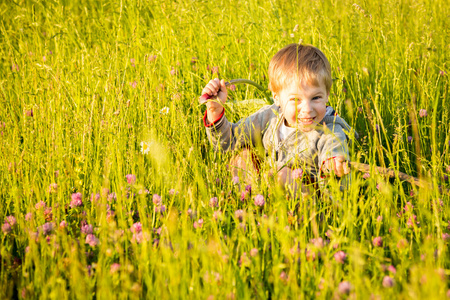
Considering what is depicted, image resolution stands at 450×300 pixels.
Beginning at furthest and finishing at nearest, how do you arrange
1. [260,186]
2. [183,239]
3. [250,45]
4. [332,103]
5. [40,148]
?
[250,45] → [332,103] → [40,148] → [260,186] → [183,239]

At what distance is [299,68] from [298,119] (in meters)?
0.31

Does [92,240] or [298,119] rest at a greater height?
[298,119]

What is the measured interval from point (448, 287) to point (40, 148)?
6.96ft

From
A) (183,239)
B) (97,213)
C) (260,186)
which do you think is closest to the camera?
(183,239)

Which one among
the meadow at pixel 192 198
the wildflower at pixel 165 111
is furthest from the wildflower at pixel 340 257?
the wildflower at pixel 165 111

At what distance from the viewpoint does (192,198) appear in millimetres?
1874

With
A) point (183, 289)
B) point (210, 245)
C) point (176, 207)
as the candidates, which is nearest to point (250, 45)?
point (176, 207)

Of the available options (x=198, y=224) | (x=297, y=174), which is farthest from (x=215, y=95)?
(x=198, y=224)

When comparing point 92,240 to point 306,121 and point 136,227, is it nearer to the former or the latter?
point 136,227

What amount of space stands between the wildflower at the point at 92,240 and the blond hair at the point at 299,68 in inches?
56.7

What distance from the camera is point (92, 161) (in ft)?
7.89

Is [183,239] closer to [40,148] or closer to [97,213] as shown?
[97,213]

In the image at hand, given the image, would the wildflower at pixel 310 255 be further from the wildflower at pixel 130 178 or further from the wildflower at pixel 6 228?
the wildflower at pixel 6 228

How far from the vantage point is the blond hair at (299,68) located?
8.14 ft
